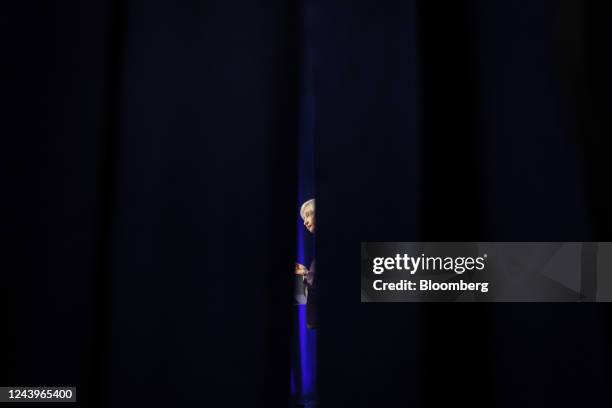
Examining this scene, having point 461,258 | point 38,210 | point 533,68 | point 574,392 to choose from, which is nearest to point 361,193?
point 461,258

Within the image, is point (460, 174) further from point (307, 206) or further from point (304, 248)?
point (304, 248)

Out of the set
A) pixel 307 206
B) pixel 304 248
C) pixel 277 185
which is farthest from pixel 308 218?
pixel 277 185

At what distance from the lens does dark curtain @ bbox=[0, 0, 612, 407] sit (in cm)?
91

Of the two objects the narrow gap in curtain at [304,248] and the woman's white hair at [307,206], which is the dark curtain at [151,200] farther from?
the woman's white hair at [307,206]

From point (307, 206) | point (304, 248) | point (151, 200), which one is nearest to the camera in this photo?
point (151, 200)

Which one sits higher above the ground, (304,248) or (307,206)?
(307,206)

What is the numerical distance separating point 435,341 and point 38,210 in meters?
0.99

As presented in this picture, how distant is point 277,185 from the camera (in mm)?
958

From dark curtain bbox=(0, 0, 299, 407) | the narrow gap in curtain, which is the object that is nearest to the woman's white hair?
the narrow gap in curtain

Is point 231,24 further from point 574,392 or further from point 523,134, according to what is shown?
point 574,392

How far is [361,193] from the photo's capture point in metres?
0.93

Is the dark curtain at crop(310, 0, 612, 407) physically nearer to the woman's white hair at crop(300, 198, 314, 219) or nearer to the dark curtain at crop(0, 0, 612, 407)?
the dark curtain at crop(0, 0, 612, 407)

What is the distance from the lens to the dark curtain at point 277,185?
2.97 ft

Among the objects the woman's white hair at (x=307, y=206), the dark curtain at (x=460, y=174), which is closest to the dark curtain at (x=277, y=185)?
the dark curtain at (x=460, y=174)
